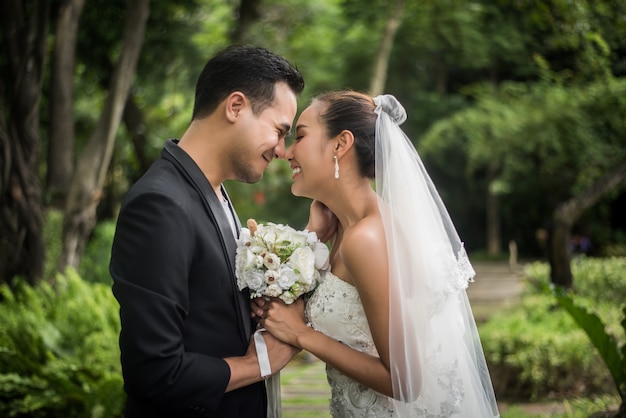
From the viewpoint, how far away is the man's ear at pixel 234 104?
256 centimetres

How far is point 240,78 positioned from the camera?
101 inches

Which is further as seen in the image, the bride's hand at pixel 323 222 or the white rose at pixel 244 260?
the bride's hand at pixel 323 222

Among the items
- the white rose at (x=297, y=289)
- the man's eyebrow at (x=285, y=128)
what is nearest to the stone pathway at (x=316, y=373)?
the white rose at (x=297, y=289)

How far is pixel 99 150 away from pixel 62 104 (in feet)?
2.63

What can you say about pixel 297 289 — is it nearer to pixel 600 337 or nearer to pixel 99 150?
pixel 600 337

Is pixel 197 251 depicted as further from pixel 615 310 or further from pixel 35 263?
pixel 615 310

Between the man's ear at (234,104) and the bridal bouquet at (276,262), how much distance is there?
42 centimetres

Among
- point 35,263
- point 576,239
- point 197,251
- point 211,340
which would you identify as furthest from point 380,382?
point 576,239

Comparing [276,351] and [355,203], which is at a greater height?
[355,203]

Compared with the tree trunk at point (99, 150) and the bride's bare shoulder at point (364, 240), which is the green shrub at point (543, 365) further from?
the bride's bare shoulder at point (364, 240)

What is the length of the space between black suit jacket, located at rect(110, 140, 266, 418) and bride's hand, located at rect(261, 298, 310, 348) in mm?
84

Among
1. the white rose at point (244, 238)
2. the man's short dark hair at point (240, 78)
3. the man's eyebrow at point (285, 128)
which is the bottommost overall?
the white rose at point (244, 238)

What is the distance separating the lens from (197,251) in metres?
2.40

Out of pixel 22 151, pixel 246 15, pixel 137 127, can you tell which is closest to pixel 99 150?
pixel 22 151
